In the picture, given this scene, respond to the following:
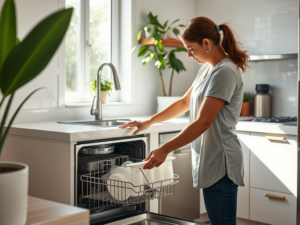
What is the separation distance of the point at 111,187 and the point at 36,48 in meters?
1.32

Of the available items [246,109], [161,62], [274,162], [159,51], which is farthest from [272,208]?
[159,51]

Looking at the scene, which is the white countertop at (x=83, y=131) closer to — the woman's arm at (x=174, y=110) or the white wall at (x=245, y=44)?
the woman's arm at (x=174, y=110)

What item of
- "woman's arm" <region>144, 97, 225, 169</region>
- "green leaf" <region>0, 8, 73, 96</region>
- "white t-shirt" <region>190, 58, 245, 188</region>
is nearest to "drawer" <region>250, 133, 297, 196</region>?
"white t-shirt" <region>190, 58, 245, 188</region>

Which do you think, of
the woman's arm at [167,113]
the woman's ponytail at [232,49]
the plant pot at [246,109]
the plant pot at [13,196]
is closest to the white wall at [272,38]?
the plant pot at [246,109]

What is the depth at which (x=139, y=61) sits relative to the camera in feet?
11.5

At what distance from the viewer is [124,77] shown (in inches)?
137

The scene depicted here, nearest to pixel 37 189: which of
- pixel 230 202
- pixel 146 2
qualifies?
pixel 230 202

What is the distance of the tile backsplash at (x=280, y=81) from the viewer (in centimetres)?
339

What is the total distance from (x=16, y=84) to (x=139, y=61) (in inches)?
104

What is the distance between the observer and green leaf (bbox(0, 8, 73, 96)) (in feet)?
2.78

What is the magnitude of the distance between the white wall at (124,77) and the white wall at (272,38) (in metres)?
0.54

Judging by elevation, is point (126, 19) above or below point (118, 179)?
above

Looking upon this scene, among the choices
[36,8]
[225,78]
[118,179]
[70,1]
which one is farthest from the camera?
[70,1]

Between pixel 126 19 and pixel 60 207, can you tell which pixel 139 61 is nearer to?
pixel 126 19
